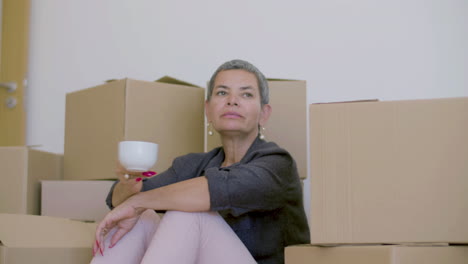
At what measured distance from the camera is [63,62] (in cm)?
274

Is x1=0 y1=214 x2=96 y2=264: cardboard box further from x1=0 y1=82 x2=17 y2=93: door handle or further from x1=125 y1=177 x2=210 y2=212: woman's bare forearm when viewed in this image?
x1=0 y1=82 x2=17 y2=93: door handle

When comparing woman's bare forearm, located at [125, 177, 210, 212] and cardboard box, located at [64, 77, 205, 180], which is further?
cardboard box, located at [64, 77, 205, 180]

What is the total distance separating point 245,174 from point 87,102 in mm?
786

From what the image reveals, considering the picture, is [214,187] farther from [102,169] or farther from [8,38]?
[8,38]

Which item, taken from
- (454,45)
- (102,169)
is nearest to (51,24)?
(102,169)

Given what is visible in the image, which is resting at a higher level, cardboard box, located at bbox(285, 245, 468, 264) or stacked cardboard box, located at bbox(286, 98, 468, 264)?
stacked cardboard box, located at bbox(286, 98, 468, 264)

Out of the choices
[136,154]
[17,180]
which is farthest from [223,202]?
[17,180]

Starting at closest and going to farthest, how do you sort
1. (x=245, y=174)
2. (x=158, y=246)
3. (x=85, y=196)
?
(x=158, y=246), (x=245, y=174), (x=85, y=196)

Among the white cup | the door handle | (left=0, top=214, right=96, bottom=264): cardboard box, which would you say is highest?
the door handle

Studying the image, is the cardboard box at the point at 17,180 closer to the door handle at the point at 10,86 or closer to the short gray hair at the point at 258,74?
the short gray hair at the point at 258,74

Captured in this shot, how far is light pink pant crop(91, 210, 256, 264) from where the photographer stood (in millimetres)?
1232

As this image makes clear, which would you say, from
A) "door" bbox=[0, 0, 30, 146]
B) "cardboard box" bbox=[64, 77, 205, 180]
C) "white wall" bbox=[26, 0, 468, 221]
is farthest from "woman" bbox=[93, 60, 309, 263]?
"door" bbox=[0, 0, 30, 146]

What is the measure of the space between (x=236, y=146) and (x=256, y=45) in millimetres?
880

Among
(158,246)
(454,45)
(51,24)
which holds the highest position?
(51,24)
